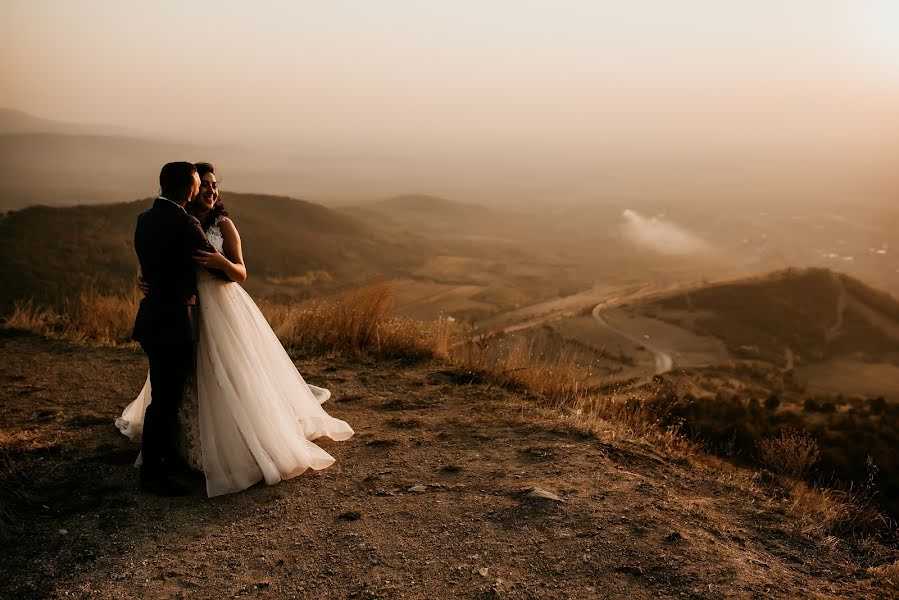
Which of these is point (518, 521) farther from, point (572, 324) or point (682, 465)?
point (572, 324)

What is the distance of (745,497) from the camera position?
489 cm

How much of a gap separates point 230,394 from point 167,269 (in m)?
1.03

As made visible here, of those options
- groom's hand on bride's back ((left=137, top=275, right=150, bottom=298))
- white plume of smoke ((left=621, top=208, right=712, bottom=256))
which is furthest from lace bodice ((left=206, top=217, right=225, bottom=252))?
white plume of smoke ((left=621, top=208, right=712, bottom=256))

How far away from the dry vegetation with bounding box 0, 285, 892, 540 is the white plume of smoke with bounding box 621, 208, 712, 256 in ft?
490

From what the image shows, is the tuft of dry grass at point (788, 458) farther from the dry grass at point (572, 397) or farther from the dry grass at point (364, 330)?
the dry grass at point (364, 330)

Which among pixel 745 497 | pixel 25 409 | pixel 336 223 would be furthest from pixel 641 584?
pixel 336 223

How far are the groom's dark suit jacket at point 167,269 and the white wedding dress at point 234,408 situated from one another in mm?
250

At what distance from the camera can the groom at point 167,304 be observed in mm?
4012

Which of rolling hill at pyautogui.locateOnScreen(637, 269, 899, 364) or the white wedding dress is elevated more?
the white wedding dress

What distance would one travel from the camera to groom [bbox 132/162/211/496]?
13.2 ft

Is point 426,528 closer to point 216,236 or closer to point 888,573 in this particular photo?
point 216,236

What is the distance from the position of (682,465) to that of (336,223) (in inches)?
3909

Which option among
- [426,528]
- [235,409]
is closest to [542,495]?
[426,528]

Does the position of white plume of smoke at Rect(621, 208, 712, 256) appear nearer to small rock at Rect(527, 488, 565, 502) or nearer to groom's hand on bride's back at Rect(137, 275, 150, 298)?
small rock at Rect(527, 488, 565, 502)
